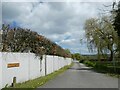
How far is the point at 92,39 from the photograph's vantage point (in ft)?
168

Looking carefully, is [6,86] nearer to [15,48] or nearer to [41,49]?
[15,48]

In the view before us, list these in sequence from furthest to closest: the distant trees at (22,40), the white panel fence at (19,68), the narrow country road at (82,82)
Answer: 1. the distant trees at (22,40)
2. the narrow country road at (82,82)
3. the white panel fence at (19,68)

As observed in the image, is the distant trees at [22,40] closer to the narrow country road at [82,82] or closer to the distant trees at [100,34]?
the narrow country road at [82,82]

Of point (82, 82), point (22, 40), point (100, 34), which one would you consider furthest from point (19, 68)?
point (100, 34)

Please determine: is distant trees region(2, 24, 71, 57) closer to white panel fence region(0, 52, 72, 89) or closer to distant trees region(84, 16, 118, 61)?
white panel fence region(0, 52, 72, 89)

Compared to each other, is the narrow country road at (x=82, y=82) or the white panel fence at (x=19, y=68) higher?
the white panel fence at (x=19, y=68)

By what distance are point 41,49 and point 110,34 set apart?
88.1 feet

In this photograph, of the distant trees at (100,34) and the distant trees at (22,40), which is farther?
the distant trees at (100,34)

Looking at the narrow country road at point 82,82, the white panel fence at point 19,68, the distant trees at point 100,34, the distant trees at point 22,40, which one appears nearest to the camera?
the white panel fence at point 19,68

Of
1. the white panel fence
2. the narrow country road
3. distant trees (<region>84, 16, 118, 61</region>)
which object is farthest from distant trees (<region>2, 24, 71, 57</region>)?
distant trees (<region>84, 16, 118, 61</region>)

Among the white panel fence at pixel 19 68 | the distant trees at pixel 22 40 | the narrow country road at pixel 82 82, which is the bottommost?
the narrow country road at pixel 82 82

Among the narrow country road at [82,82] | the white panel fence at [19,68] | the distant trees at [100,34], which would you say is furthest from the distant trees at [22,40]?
the distant trees at [100,34]

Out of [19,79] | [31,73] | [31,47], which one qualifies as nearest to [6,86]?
[19,79]

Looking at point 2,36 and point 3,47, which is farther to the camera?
point 2,36
